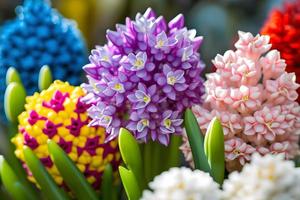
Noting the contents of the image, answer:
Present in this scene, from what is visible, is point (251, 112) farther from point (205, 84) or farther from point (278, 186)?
Answer: point (278, 186)

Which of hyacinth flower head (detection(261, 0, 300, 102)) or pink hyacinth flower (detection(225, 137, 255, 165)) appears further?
hyacinth flower head (detection(261, 0, 300, 102))

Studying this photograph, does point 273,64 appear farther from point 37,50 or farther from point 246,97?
point 37,50

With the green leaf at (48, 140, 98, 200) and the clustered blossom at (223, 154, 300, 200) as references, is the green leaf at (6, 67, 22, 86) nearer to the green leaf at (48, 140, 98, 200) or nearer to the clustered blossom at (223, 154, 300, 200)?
the green leaf at (48, 140, 98, 200)

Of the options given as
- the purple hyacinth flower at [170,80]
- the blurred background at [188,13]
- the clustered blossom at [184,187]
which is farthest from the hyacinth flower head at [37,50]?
the blurred background at [188,13]

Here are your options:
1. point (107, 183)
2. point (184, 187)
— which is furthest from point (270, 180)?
point (107, 183)

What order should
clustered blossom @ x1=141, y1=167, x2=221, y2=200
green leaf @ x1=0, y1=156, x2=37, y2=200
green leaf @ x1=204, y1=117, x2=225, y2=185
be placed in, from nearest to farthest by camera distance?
clustered blossom @ x1=141, y1=167, x2=221, y2=200
green leaf @ x1=204, y1=117, x2=225, y2=185
green leaf @ x1=0, y1=156, x2=37, y2=200

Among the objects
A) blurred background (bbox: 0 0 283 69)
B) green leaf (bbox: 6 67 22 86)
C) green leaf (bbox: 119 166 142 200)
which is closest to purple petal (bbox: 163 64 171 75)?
green leaf (bbox: 119 166 142 200)

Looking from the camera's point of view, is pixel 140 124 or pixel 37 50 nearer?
pixel 140 124
